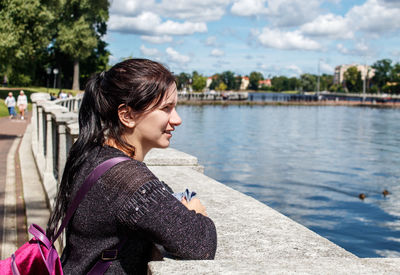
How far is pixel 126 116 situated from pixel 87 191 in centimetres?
33

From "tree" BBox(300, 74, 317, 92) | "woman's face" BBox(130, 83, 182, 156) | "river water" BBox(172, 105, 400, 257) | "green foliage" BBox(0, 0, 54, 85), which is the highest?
"tree" BBox(300, 74, 317, 92)

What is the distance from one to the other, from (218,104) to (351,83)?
75.5 meters

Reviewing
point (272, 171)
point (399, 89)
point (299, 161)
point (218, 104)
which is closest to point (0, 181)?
point (272, 171)

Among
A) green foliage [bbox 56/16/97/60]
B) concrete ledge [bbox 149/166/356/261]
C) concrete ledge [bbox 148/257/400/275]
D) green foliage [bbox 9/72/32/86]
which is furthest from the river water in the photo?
green foliage [bbox 9/72/32/86]

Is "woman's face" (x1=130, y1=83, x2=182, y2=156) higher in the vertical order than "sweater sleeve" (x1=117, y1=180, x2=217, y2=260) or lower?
higher

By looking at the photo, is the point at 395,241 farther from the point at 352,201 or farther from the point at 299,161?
the point at 299,161

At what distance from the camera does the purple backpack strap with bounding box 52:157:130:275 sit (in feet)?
5.66

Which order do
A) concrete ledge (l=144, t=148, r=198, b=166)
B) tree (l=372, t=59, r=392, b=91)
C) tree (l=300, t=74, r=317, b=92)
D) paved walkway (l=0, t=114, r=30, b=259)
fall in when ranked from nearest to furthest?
concrete ledge (l=144, t=148, r=198, b=166) < paved walkway (l=0, t=114, r=30, b=259) < tree (l=372, t=59, r=392, b=91) < tree (l=300, t=74, r=317, b=92)

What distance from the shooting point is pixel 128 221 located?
1659 mm

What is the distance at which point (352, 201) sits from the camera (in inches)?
615

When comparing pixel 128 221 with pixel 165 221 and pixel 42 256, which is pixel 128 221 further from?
pixel 42 256

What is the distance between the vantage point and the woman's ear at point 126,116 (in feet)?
Answer: 6.14

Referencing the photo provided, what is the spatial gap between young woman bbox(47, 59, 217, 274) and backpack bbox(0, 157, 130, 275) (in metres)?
0.03

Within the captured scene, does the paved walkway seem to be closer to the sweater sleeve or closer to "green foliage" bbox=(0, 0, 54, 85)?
the sweater sleeve
